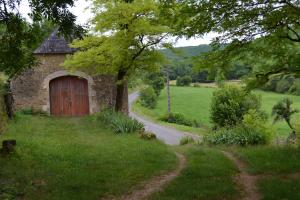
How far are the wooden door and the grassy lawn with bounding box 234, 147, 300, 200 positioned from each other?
39.1 feet

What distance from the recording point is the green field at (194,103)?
5010 cm

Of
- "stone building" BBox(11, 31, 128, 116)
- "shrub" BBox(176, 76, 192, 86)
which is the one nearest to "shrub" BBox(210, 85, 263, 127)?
"stone building" BBox(11, 31, 128, 116)

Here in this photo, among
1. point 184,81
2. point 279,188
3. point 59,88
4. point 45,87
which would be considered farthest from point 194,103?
point 279,188

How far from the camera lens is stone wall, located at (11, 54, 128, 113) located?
75.0ft

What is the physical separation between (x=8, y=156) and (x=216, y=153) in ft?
21.8

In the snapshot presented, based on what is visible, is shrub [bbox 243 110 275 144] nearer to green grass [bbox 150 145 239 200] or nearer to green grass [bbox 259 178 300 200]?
green grass [bbox 150 145 239 200]

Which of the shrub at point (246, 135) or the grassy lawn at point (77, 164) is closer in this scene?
the grassy lawn at point (77, 164)

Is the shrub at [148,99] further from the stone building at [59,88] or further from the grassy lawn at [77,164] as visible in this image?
the grassy lawn at [77,164]

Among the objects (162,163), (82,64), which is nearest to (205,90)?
(82,64)

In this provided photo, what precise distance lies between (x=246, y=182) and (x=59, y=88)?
16325 mm

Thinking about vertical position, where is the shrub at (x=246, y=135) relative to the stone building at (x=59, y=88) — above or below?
below

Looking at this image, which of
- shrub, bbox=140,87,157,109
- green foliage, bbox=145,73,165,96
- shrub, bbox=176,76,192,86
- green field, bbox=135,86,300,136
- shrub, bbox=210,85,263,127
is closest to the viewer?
shrub, bbox=210,85,263,127

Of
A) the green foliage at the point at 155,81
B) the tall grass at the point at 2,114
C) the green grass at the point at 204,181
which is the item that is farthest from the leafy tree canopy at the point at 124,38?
the green foliage at the point at 155,81

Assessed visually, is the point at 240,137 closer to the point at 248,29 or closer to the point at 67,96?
the point at 248,29
